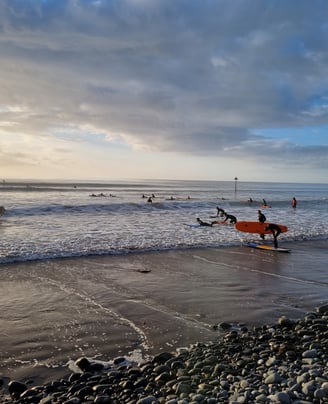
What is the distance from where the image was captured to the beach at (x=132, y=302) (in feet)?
20.6

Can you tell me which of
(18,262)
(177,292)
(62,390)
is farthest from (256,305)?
(18,262)

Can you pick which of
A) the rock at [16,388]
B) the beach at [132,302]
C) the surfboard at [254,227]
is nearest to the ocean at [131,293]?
the beach at [132,302]

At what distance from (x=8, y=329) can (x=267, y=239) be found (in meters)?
15.1

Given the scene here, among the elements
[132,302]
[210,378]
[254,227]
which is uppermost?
[254,227]

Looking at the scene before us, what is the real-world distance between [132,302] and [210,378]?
4.05 m

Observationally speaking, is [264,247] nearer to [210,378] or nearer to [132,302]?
[132,302]

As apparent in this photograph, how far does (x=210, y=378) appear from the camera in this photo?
4.95 meters

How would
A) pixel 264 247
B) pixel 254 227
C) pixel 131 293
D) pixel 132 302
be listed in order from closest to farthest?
1. pixel 132 302
2. pixel 131 293
3. pixel 264 247
4. pixel 254 227

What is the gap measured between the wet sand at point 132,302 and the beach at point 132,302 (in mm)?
20

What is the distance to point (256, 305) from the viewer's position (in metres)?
8.66

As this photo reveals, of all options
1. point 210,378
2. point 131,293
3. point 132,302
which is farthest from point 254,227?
point 210,378

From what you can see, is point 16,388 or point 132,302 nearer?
point 16,388

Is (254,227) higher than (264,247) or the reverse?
higher

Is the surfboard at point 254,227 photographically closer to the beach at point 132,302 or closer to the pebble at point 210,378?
the beach at point 132,302
